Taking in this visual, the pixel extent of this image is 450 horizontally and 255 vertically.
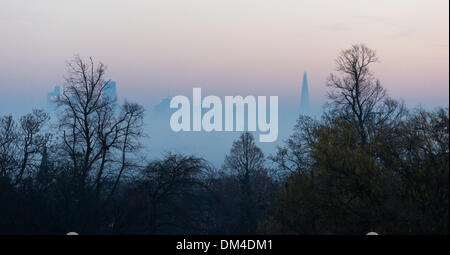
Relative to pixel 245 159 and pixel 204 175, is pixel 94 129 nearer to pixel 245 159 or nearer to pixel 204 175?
pixel 204 175

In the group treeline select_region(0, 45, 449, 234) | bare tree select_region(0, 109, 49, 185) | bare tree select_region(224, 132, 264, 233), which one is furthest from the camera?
bare tree select_region(224, 132, 264, 233)

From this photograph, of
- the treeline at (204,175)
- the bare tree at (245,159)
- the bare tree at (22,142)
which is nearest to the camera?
the treeline at (204,175)

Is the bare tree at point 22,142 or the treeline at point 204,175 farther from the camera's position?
the bare tree at point 22,142

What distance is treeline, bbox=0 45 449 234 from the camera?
54.6 feet

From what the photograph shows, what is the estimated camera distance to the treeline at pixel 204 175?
16.7 metres

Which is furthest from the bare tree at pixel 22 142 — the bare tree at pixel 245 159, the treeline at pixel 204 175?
the bare tree at pixel 245 159

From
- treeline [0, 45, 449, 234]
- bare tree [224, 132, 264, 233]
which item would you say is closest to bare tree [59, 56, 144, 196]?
treeline [0, 45, 449, 234]

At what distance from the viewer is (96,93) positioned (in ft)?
81.0

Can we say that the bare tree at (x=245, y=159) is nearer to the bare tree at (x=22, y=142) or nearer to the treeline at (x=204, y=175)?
the treeline at (x=204, y=175)

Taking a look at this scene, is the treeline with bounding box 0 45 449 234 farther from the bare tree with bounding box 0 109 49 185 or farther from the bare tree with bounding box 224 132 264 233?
the bare tree with bounding box 224 132 264 233

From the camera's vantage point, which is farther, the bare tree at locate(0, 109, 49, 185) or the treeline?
the bare tree at locate(0, 109, 49, 185)

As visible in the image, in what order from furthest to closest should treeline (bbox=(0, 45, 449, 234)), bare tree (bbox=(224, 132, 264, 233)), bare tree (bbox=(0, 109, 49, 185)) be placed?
bare tree (bbox=(224, 132, 264, 233)) → bare tree (bbox=(0, 109, 49, 185)) → treeline (bbox=(0, 45, 449, 234))

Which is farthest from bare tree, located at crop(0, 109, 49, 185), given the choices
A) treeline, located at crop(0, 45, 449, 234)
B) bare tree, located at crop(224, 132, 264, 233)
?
Result: bare tree, located at crop(224, 132, 264, 233)
